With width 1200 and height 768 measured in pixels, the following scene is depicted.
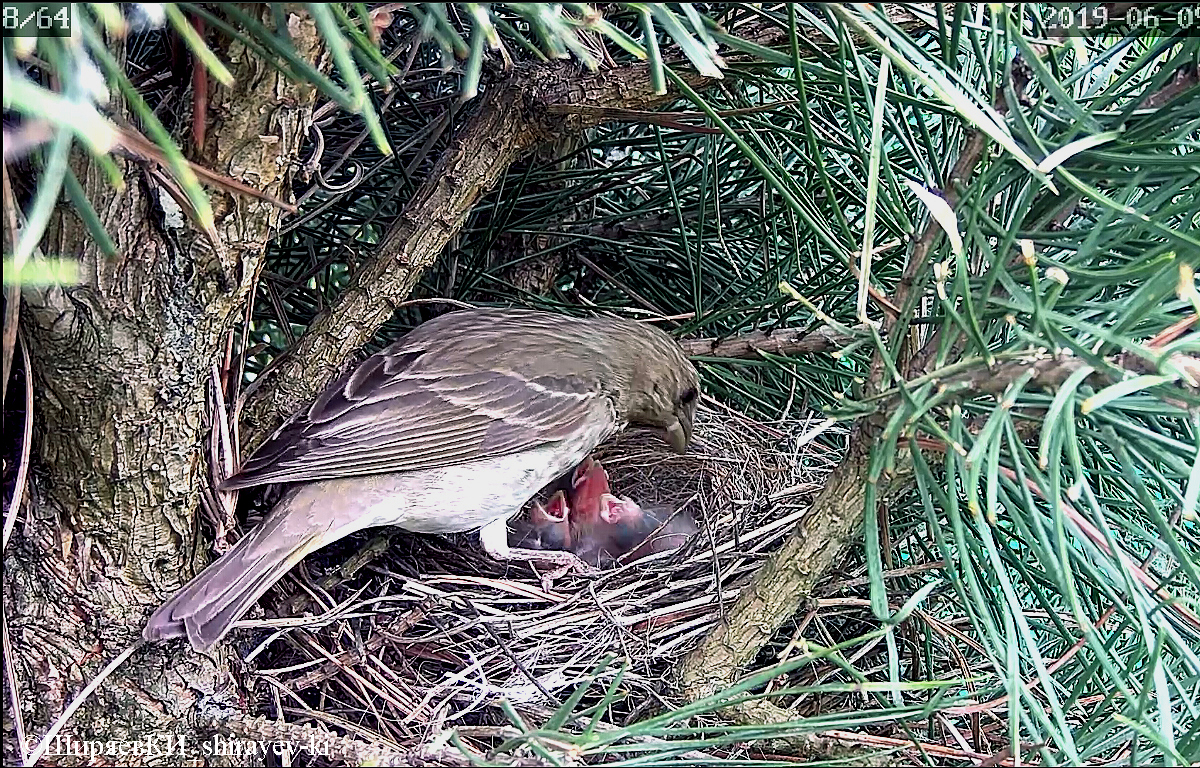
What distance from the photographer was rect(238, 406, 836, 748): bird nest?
139cm

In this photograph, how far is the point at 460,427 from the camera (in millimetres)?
1896

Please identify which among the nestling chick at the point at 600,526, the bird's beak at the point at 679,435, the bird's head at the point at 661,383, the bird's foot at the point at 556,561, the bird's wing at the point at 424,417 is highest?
the bird's wing at the point at 424,417

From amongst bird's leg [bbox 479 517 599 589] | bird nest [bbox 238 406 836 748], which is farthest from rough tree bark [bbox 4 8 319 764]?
bird's leg [bbox 479 517 599 589]

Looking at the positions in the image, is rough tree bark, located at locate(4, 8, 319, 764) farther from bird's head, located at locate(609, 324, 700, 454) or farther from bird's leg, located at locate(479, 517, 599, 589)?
bird's head, located at locate(609, 324, 700, 454)

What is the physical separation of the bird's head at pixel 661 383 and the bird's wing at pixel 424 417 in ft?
0.32

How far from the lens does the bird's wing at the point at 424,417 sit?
1.56 metres

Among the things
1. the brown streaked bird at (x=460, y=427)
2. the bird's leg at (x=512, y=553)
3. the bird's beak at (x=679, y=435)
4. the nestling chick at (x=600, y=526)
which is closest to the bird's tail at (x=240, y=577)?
the brown streaked bird at (x=460, y=427)

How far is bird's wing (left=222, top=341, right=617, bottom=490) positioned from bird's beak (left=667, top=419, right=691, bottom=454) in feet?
0.66

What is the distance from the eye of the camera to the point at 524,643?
5.57 ft

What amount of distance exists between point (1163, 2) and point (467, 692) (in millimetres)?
1242

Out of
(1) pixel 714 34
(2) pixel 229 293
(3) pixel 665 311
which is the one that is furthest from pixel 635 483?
(1) pixel 714 34

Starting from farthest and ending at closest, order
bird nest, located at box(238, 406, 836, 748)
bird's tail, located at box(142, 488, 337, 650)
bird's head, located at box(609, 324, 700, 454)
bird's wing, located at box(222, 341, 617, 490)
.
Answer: bird's head, located at box(609, 324, 700, 454) → bird's wing, located at box(222, 341, 617, 490) → bird nest, located at box(238, 406, 836, 748) → bird's tail, located at box(142, 488, 337, 650)

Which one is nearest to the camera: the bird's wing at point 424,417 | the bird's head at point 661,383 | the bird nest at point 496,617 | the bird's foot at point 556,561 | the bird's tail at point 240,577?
the bird's tail at point 240,577

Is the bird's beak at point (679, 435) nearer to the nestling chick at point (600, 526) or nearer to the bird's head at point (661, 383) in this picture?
the bird's head at point (661, 383)
